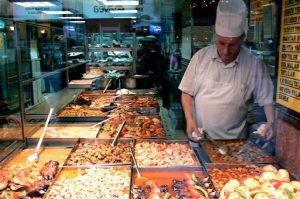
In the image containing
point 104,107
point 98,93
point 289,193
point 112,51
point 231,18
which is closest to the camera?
point 289,193

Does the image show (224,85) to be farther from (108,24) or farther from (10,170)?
(108,24)

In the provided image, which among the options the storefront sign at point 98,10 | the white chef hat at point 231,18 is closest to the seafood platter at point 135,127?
the white chef hat at point 231,18

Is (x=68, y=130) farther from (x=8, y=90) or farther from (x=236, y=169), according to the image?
(x=8, y=90)

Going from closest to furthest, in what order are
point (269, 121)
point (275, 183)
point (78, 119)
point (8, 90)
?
point (275, 183), point (269, 121), point (78, 119), point (8, 90)

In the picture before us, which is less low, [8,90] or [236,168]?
[8,90]

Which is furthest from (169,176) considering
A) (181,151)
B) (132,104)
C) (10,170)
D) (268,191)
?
(132,104)

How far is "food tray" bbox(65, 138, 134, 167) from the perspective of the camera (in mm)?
2326

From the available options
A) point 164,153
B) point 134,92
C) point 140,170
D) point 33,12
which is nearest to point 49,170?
point 140,170

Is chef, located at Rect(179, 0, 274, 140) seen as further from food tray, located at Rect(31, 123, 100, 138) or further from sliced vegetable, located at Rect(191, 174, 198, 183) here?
food tray, located at Rect(31, 123, 100, 138)

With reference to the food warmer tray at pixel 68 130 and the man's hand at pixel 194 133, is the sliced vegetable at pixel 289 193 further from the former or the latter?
the food warmer tray at pixel 68 130

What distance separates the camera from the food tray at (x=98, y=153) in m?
2.33

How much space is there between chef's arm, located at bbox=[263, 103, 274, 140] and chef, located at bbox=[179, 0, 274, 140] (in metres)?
0.05

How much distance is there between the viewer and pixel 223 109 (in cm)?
288

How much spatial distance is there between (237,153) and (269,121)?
424 mm
